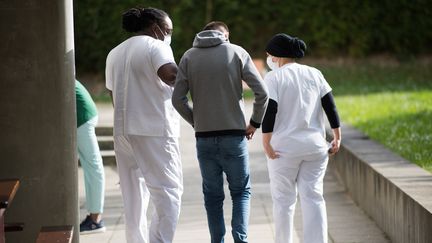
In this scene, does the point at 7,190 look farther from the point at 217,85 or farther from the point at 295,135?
the point at 295,135

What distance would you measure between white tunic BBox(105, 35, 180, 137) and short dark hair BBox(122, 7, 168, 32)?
4.2 inches

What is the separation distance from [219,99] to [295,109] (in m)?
0.55

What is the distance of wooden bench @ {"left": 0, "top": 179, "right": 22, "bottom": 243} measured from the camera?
5537 millimetres

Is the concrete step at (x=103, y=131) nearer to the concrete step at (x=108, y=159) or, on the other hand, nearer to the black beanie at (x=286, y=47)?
the concrete step at (x=108, y=159)

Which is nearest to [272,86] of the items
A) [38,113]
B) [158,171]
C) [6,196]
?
[158,171]

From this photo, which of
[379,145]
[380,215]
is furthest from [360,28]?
[380,215]

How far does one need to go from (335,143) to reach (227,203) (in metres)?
3.10

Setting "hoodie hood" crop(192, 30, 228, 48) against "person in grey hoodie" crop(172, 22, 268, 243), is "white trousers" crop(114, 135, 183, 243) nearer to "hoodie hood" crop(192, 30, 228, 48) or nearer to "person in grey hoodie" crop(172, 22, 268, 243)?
"person in grey hoodie" crop(172, 22, 268, 243)

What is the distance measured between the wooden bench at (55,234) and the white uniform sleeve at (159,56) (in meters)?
1.22

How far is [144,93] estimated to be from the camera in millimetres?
7070

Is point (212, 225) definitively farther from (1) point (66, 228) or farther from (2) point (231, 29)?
(2) point (231, 29)

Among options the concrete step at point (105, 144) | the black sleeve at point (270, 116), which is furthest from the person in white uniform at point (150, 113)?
the concrete step at point (105, 144)

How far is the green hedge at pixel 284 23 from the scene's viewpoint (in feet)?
85.5

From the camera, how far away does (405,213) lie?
752cm
